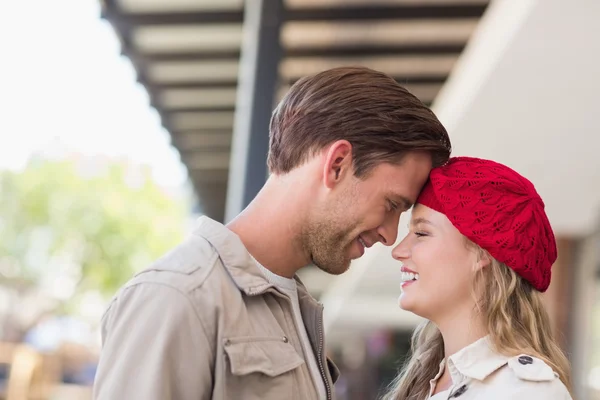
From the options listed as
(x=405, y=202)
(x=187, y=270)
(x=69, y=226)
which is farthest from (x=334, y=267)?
(x=69, y=226)

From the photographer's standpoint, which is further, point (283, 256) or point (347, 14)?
point (347, 14)

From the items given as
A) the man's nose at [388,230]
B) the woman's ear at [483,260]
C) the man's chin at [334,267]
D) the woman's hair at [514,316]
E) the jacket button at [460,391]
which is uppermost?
the man's nose at [388,230]

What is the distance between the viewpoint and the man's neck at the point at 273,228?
2049mm

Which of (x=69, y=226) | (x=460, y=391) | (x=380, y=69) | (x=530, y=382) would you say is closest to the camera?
(x=530, y=382)

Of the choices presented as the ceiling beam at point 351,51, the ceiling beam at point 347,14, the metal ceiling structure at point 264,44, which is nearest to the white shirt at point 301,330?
the metal ceiling structure at point 264,44

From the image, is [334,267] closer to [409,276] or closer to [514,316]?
[409,276]

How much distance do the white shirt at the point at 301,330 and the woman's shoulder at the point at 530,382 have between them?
408mm

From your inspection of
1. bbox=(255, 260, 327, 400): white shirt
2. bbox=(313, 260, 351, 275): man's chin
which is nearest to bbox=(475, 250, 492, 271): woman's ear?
bbox=(313, 260, 351, 275): man's chin

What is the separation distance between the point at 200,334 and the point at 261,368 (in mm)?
164

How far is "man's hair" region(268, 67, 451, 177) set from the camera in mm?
2057

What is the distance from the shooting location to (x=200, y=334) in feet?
5.71

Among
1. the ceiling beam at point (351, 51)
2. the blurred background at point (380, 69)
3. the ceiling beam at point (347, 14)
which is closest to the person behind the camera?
the blurred background at point (380, 69)

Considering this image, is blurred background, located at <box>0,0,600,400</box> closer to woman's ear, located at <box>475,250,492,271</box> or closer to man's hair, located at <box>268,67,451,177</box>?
woman's ear, located at <box>475,250,492,271</box>

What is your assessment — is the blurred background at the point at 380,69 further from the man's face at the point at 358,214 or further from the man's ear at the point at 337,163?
the man's ear at the point at 337,163
